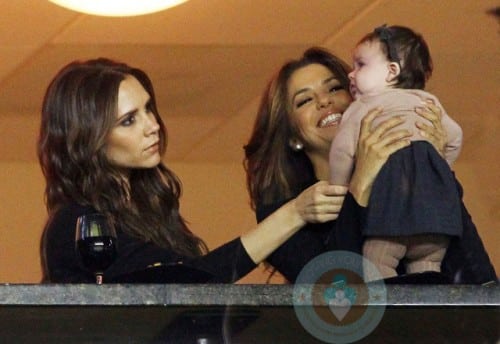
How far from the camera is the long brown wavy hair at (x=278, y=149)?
2.77m

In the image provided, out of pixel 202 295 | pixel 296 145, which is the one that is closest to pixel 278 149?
pixel 296 145

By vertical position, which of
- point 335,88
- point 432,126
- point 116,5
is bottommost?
point 432,126

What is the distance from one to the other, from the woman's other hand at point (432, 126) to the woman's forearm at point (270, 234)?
0.31m

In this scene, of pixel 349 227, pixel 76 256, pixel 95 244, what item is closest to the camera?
pixel 95 244

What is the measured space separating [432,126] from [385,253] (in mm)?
268

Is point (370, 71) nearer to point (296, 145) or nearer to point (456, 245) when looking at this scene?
point (296, 145)

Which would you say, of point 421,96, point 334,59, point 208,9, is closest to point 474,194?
point 208,9

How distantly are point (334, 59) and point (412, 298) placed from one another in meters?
1.14

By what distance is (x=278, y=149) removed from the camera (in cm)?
281

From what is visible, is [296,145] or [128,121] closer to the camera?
[128,121]

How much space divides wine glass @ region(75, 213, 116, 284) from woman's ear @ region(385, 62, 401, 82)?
693 millimetres

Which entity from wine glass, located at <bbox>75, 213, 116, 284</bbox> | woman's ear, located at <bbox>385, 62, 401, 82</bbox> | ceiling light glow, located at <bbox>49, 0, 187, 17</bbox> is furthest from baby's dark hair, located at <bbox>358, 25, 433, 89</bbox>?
ceiling light glow, located at <bbox>49, 0, 187, 17</bbox>

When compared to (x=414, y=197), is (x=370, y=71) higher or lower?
higher

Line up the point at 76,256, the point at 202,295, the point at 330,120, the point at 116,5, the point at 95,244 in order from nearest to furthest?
the point at 202,295, the point at 95,244, the point at 76,256, the point at 330,120, the point at 116,5
